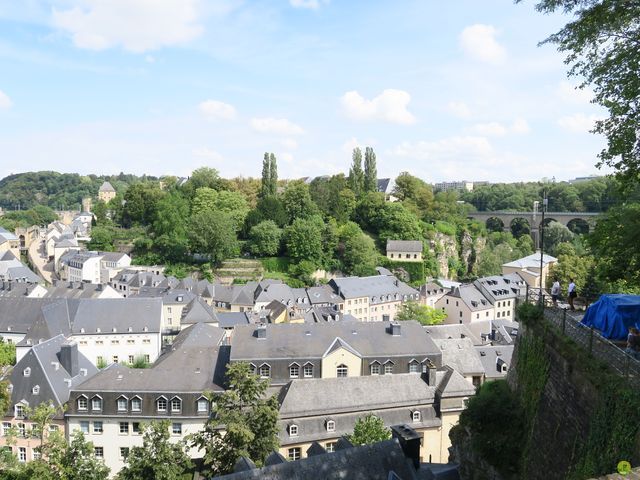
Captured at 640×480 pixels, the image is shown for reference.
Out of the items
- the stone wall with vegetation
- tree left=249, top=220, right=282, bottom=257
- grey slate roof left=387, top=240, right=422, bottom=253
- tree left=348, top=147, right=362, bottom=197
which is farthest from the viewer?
tree left=348, top=147, right=362, bottom=197

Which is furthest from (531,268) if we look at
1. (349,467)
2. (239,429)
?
(349,467)

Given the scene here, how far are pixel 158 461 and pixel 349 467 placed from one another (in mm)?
6584

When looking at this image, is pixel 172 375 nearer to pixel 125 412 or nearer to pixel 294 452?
pixel 125 412

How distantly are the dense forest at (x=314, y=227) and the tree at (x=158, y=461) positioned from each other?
4299 cm

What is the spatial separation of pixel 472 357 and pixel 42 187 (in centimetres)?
18316

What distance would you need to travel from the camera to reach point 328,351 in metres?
28.1

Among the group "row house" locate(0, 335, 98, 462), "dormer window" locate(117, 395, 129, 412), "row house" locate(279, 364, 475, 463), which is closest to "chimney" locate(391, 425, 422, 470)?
"row house" locate(279, 364, 475, 463)

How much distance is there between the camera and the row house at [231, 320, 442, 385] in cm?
2734

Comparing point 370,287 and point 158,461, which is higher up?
point 158,461

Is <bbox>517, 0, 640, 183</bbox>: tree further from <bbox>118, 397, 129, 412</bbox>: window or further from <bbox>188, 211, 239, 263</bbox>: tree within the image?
<bbox>188, 211, 239, 263</bbox>: tree

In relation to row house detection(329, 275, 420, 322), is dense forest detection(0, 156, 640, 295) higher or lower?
higher

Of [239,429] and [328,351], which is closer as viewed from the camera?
[239,429]

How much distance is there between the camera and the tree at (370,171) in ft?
257

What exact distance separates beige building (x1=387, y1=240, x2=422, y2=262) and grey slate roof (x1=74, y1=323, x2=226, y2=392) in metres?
42.4
